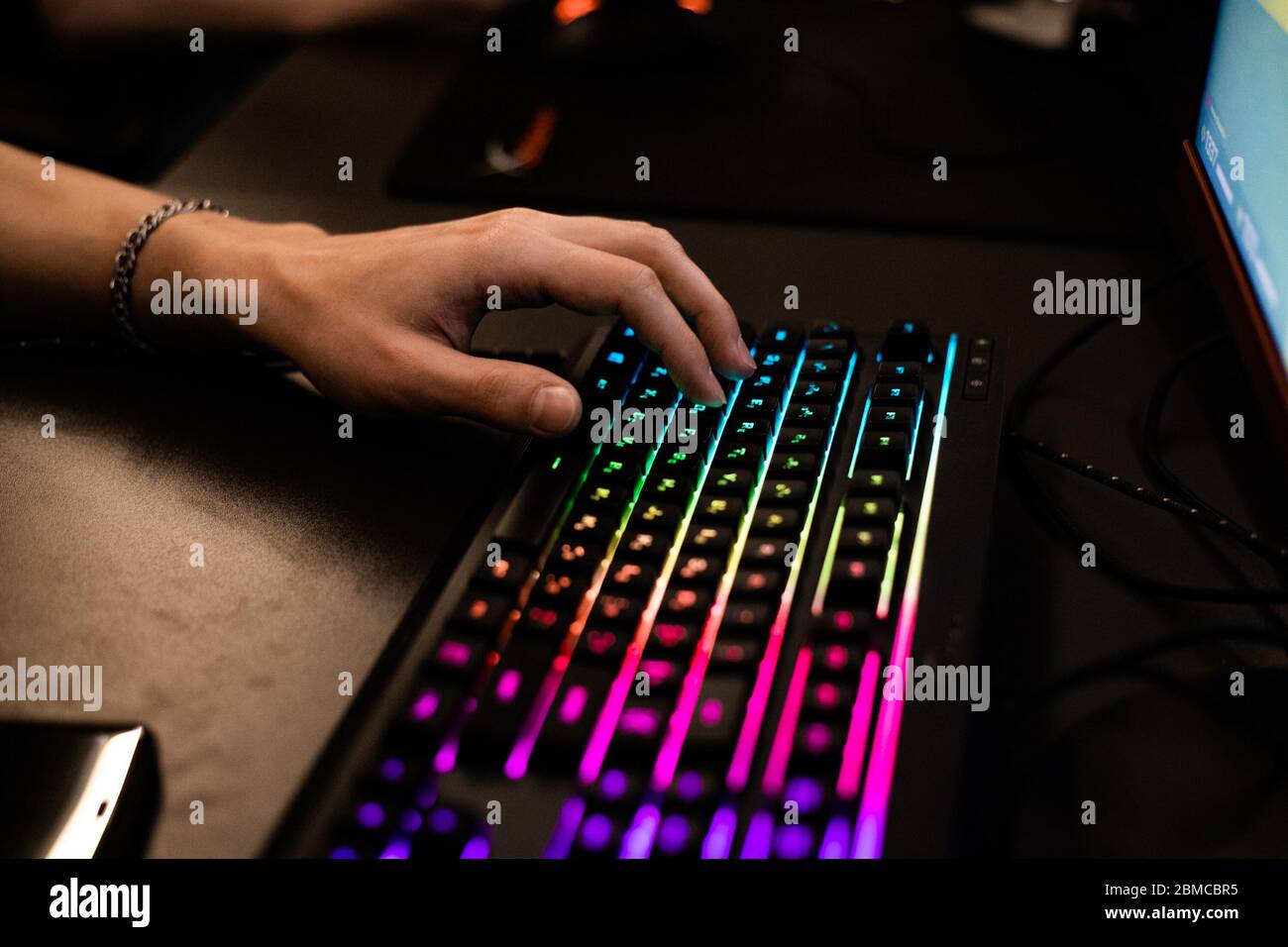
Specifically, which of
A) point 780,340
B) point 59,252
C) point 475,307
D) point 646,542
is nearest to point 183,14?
point 59,252

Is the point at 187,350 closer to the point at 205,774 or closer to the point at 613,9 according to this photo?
the point at 205,774

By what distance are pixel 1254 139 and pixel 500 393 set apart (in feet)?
1.23

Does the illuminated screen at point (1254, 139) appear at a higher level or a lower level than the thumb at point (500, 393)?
higher

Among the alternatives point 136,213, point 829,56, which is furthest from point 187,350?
point 829,56

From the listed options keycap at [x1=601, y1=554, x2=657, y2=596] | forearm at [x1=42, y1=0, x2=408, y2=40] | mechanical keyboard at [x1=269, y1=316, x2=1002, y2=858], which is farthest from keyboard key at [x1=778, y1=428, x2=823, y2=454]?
forearm at [x1=42, y1=0, x2=408, y2=40]

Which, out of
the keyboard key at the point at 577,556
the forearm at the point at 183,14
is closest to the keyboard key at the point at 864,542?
the keyboard key at the point at 577,556

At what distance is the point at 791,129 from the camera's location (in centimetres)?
95

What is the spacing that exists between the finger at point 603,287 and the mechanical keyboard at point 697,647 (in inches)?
1.1

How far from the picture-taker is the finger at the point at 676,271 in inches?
23.6

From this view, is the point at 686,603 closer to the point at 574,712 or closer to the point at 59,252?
the point at 574,712

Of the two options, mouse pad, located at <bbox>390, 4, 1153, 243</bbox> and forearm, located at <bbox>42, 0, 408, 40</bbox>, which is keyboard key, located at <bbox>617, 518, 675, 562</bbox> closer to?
mouse pad, located at <bbox>390, 4, 1153, 243</bbox>

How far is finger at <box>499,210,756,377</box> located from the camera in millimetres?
600

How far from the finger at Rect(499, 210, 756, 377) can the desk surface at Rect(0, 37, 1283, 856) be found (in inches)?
3.3

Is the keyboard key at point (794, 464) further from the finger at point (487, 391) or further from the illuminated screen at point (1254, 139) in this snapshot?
the illuminated screen at point (1254, 139)
